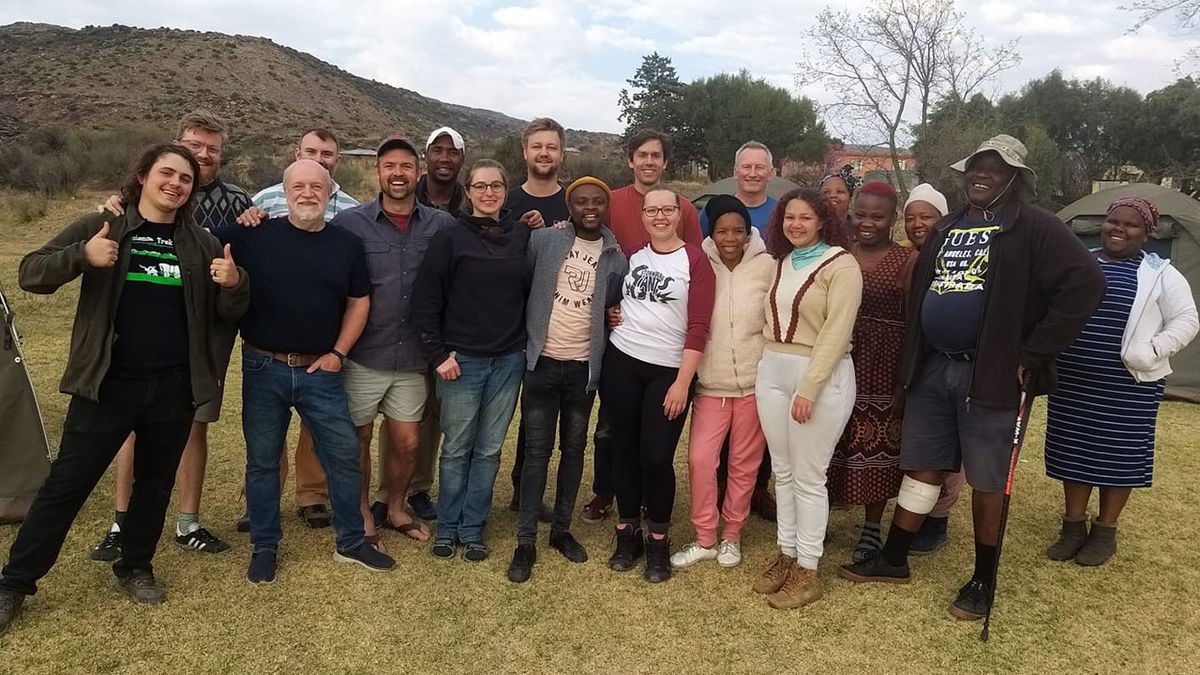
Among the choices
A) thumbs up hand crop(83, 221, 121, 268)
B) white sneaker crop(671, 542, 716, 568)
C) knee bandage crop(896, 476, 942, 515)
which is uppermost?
thumbs up hand crop(83, 221, 121, 268)

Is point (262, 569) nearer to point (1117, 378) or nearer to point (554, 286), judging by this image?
point (554, 286)

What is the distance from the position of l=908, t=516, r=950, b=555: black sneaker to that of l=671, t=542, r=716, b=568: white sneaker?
1.10 metres

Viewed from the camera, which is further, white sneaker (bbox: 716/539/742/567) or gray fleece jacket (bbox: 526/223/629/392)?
white sneaker (bbox: 716/539/742/567)

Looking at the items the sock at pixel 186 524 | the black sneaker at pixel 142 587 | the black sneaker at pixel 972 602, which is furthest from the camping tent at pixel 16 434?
the black sneaker at pixel 972 602

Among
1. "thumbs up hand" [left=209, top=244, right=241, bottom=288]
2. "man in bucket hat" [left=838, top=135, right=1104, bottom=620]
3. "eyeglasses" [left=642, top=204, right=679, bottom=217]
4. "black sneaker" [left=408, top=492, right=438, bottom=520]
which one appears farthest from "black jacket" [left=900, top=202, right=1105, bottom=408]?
"thumbs up hand" [left=209, top=244, right=241, bottom=288]

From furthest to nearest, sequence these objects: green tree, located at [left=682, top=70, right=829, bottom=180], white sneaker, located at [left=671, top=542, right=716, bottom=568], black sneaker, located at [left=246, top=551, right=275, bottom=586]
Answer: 1. green tree, located at [left=682, top=70, right=829, bottom=180]
2. white sneaker, located at [left=671, top=542, right=716, bottom=568]
3. black sneaker, located at [left=246, top=551, right=275, bottom=586]

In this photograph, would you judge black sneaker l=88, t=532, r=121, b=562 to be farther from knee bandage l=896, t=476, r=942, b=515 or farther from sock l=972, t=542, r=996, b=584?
sock l=972, t=542, r=996, b=584

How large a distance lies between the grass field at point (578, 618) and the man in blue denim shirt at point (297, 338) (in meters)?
0.39

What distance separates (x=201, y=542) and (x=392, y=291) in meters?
1.53

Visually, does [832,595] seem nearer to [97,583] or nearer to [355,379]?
[355,379]

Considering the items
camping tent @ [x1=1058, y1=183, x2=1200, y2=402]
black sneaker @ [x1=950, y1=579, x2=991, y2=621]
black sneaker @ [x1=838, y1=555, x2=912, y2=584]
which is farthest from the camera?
camping tent @ [x1=1058, y1=183, x2=1200, y2=402]

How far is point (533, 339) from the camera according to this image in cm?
345

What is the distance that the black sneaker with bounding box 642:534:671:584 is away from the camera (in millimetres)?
3545

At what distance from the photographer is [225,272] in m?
2.89
